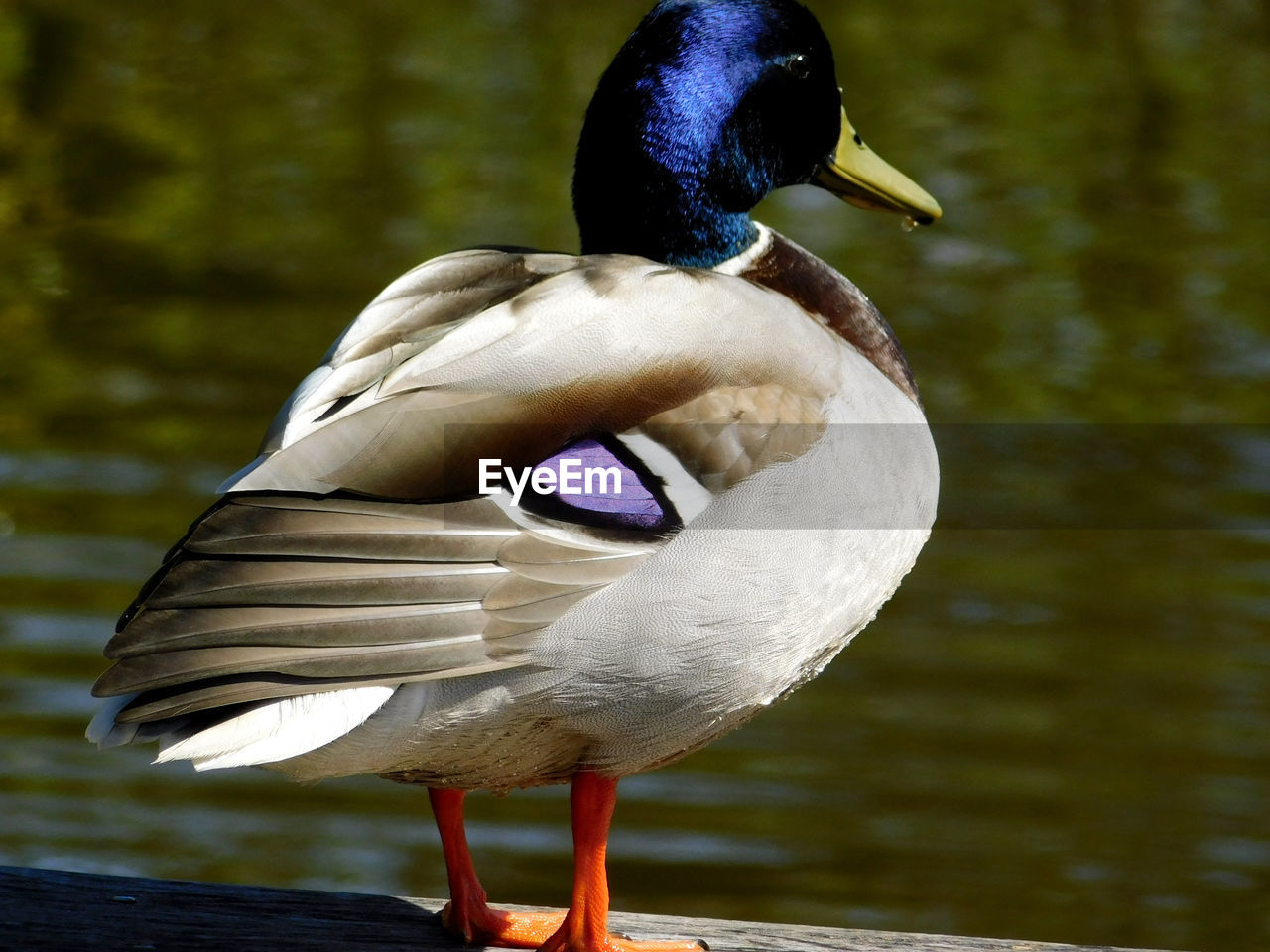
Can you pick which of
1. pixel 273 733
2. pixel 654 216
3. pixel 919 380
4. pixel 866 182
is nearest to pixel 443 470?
pixel 273 733

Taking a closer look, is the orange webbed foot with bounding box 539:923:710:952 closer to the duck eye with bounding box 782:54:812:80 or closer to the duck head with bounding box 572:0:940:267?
the duck head with bounding box 572:0:940:267

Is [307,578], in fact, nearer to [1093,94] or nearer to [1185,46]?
[1093,94]

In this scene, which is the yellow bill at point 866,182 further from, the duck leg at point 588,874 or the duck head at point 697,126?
the duck leg at point 588,874

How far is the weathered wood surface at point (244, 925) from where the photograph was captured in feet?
9.09

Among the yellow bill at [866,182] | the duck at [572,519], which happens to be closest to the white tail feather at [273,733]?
the duck at [572,519]

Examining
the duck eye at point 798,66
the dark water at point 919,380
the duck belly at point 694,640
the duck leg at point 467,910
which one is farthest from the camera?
the dark water at point 919,380

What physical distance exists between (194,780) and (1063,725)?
2.45m

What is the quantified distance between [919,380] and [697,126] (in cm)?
454

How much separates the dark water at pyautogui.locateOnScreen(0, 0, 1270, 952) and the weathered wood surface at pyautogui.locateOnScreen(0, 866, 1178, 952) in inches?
74.4

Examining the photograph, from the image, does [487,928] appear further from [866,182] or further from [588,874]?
[866,182]

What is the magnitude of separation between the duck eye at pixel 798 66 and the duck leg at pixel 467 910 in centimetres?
122

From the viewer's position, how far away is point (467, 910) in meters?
2.91

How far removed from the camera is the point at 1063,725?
5.53 metres

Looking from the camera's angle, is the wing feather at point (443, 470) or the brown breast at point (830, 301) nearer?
the wing feather at point (443, 470)
